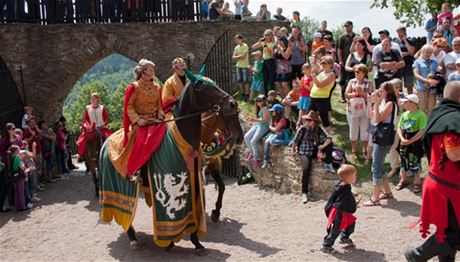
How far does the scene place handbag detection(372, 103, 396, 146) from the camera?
26.6 ft

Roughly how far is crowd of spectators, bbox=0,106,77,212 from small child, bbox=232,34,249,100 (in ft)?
16.8

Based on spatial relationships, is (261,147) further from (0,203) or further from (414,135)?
(0,203)

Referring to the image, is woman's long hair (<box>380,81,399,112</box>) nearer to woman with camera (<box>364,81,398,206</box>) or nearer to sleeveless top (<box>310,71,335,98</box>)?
woman with camera (<box>364,81,398,206</box>)

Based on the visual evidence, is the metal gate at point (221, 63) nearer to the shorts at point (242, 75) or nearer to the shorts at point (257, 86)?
the shorts at point (242, 75)

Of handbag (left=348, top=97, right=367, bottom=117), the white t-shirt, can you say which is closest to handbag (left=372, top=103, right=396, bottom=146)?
handbag (left=348, top=97, right=367, bottom=117)

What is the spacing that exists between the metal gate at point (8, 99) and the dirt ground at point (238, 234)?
4.46m

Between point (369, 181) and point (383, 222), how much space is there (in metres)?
1.58

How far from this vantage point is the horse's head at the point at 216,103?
673cm

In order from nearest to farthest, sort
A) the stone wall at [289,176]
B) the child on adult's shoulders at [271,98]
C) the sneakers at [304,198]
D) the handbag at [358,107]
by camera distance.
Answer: the stone wall at [289,176] → the sneakers at [304,198] → the handbag at [358,107] → the child on adult's shoulders at [271,98]

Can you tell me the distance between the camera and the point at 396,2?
2112 centimetres

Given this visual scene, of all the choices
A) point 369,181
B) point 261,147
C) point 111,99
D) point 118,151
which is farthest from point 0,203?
point 111,99

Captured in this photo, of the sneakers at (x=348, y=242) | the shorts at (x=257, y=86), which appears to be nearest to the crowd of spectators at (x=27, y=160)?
the shorts at (x=257, y=86)

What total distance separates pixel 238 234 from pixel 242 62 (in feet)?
22.2

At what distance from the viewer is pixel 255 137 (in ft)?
36.8
